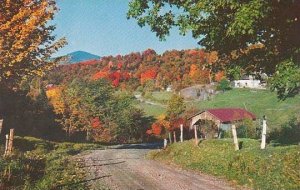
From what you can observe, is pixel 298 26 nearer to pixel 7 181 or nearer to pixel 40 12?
pixel 7 181

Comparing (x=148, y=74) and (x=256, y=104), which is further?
(x=148, y=74)

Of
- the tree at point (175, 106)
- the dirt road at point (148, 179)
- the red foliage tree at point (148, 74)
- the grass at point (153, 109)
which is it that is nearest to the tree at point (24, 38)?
the dirt road at point (148, 179)

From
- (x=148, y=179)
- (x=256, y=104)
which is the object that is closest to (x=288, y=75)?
(x=148, y=179)

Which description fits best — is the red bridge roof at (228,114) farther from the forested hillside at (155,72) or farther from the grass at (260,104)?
the forested hillside at (155,72)

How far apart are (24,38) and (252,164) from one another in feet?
65.7

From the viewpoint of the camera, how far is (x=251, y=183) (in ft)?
58.7

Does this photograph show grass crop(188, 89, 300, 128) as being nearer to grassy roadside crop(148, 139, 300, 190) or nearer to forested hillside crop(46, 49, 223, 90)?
forested hillside crop(46, 49, 223, 90)

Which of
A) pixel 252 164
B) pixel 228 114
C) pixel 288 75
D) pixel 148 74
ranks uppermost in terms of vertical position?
pixel 148 74

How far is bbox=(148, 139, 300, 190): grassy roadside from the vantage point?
1645cm

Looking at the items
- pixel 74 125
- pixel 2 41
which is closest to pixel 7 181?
pixel 2 41

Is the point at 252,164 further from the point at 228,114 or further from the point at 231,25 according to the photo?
the point at 228,114

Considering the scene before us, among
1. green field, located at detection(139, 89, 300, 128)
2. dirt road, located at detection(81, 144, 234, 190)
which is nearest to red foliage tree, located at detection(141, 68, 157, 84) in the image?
green field, located at detection(139, 89, 300, 128)

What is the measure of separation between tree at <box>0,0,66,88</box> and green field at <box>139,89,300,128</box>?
4688cm

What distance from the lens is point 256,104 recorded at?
9819 centimetres
